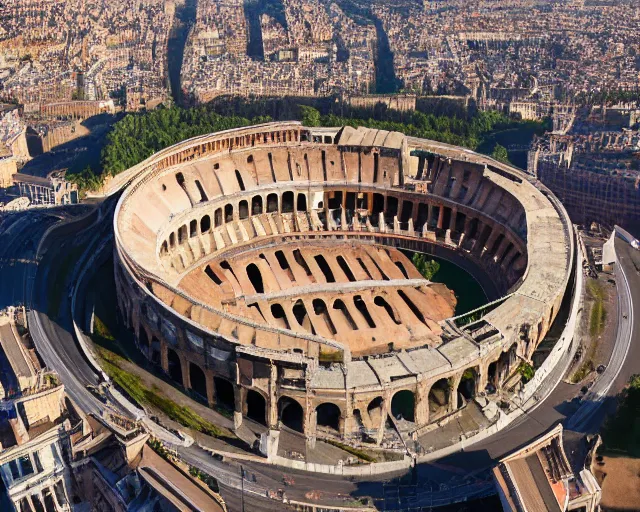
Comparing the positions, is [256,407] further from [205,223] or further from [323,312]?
[205,223]

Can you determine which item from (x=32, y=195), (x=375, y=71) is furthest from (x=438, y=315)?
(x=375, y=71)

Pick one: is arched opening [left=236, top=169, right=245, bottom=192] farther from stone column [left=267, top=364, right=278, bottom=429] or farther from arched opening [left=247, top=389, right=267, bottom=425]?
stone column [left=267, top=364, right=278, bottom=429]

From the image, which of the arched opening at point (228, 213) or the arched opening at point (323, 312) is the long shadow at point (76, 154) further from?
the arched opening at point (323, 312)

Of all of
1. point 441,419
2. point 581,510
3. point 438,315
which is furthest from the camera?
point 438,315

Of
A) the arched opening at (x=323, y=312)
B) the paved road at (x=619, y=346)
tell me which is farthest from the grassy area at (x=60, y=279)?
the paved road at (x=619, y=346)

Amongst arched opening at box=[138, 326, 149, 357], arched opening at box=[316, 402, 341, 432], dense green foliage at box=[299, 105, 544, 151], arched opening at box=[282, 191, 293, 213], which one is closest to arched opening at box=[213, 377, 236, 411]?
arched opening at box=[316, 402, 341, 432]

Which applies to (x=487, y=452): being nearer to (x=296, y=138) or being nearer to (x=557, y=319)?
(x=557, y=319)

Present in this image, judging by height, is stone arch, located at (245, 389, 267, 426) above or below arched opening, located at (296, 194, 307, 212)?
below
